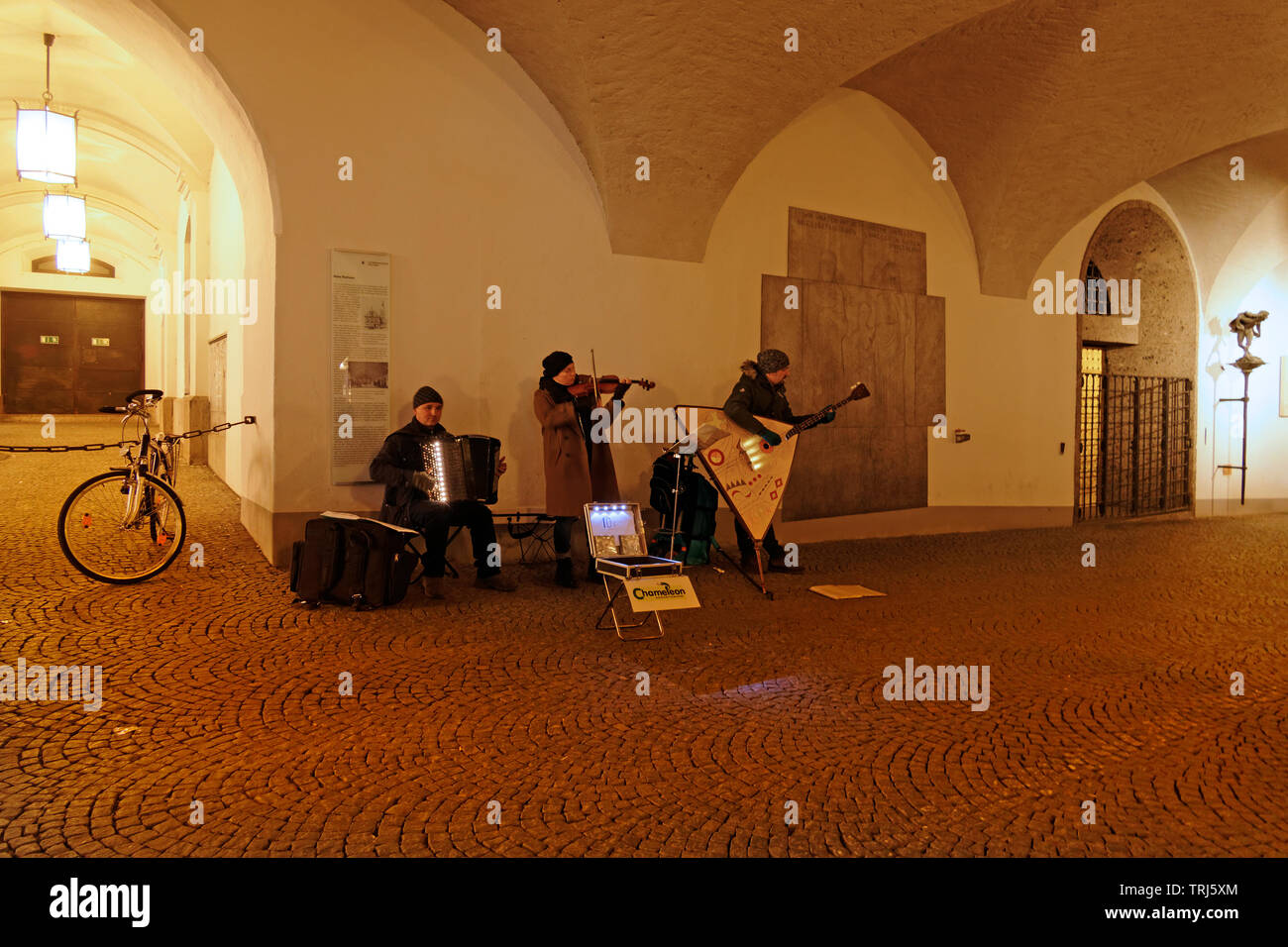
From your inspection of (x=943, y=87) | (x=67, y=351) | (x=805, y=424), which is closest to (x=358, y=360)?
(x=805, y=424)

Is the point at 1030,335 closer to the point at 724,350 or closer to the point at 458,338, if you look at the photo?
the point at 724,350

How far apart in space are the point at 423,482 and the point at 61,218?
496 inches

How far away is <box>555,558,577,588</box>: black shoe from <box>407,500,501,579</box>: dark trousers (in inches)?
20.1

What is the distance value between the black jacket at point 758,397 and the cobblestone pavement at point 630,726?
1.51m

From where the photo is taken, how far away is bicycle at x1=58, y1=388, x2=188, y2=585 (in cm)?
650

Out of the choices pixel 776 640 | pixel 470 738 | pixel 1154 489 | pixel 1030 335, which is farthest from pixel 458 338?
pixel 1154 489

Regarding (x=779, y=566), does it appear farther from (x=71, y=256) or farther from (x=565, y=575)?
(x=71, y=256)

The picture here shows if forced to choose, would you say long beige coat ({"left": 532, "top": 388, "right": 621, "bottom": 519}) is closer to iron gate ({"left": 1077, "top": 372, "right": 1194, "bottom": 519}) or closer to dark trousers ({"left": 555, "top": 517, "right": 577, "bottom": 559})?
dark trousers ({"left": 555, "top": 517, "right": 577, "bottom": 559})

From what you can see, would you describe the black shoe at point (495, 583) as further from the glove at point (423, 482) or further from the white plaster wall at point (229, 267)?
the white plaster wall at point (229, 267)

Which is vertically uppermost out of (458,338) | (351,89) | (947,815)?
(351,89)

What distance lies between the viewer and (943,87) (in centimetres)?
988

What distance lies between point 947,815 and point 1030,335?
10.2m

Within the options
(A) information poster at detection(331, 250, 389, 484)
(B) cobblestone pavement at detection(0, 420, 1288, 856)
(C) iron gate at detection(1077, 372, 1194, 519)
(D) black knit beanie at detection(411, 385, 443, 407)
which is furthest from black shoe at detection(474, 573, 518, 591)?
(C) iron gate at detection(1077, 372, 1194, 519)

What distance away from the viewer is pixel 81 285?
2678 cm
